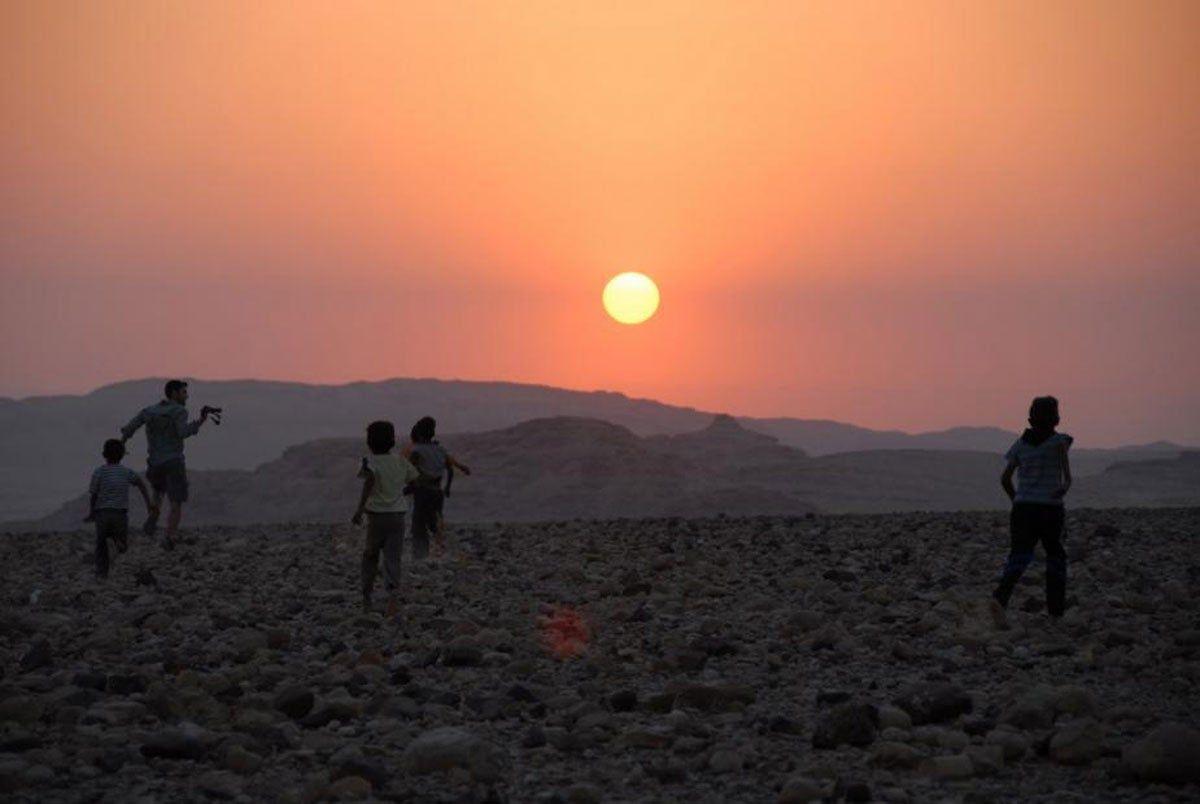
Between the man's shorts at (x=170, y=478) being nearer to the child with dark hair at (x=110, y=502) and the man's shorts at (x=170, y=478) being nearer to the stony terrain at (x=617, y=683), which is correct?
the stony terrain at (x=617, y=683)

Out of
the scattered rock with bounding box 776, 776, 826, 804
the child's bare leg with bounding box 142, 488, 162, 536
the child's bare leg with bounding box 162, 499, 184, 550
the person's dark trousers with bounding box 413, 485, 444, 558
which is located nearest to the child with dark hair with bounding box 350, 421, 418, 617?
the person's dark trousers with bounding box 413, 485, 444, 558

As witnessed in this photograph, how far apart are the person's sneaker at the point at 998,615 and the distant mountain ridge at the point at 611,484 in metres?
54.1

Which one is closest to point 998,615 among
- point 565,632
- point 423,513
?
point 565,632

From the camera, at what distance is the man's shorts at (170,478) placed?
19.9 metres

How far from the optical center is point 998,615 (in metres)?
12.4

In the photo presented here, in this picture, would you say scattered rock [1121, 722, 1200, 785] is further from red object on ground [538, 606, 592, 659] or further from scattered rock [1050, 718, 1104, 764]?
red object on ground [538, 606, 592, 659]

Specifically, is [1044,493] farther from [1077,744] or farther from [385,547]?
[385,547]

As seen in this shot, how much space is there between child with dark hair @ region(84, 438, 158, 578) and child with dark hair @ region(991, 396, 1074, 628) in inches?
391

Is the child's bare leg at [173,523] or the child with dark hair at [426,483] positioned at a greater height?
the child with dark hair at [426,483]

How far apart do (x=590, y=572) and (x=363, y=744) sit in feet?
28.7

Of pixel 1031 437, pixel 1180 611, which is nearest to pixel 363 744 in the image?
pixel 1031 437

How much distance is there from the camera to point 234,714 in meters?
9.43

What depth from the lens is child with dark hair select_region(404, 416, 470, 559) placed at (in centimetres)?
1866

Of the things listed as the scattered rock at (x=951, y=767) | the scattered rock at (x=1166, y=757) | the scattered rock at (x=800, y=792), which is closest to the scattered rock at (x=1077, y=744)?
the scattered rock at (x=1166, y=757)
